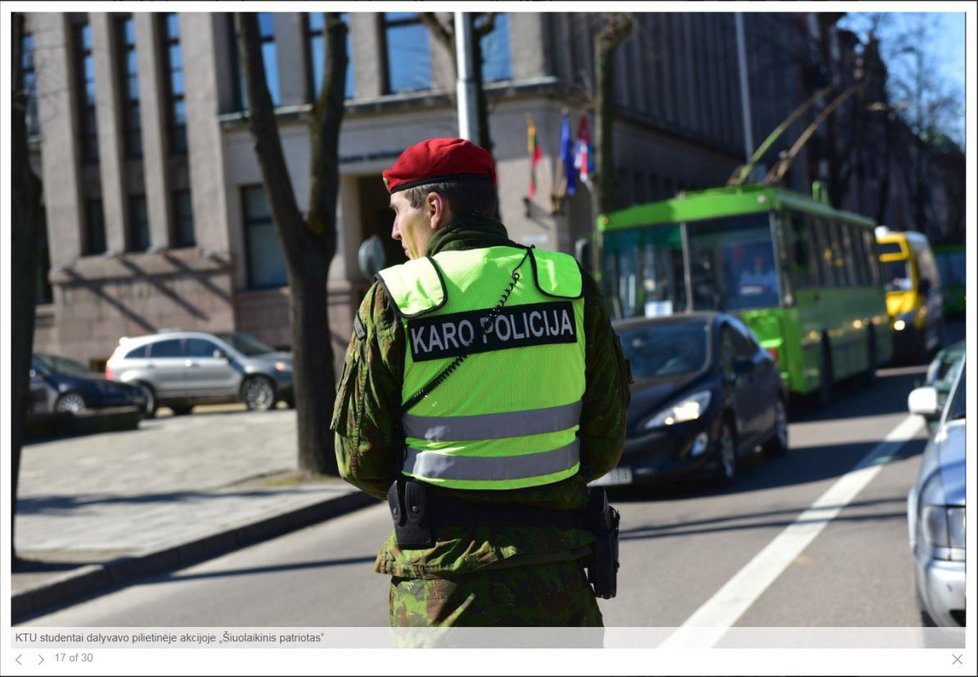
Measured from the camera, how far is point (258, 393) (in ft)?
88.0

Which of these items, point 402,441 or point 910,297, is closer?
point 402,441

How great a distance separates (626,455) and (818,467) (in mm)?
2297

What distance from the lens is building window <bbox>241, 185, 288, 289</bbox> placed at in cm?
3584

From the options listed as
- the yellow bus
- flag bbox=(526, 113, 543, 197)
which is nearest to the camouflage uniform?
the yellow bus

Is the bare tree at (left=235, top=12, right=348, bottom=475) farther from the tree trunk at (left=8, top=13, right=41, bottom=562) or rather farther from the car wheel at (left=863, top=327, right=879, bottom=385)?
the car wheel at (left=863, top=327, right=879, bottom=385)

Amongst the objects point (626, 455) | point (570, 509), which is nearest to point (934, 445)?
point (570, 509)

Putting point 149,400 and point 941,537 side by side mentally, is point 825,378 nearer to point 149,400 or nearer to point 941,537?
point 149,400

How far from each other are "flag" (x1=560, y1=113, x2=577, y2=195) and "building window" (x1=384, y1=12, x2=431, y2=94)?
445 centimetres

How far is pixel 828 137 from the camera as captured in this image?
154 feet

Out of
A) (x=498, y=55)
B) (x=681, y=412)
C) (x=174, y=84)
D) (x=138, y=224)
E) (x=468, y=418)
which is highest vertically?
(x=174, y=84)

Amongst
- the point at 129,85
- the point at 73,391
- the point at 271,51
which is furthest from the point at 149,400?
the point at 129,85

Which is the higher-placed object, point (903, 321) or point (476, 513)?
point (476, 513)

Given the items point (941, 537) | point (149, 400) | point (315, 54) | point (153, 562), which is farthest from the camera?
point (315, 54)

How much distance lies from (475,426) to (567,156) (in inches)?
1116
